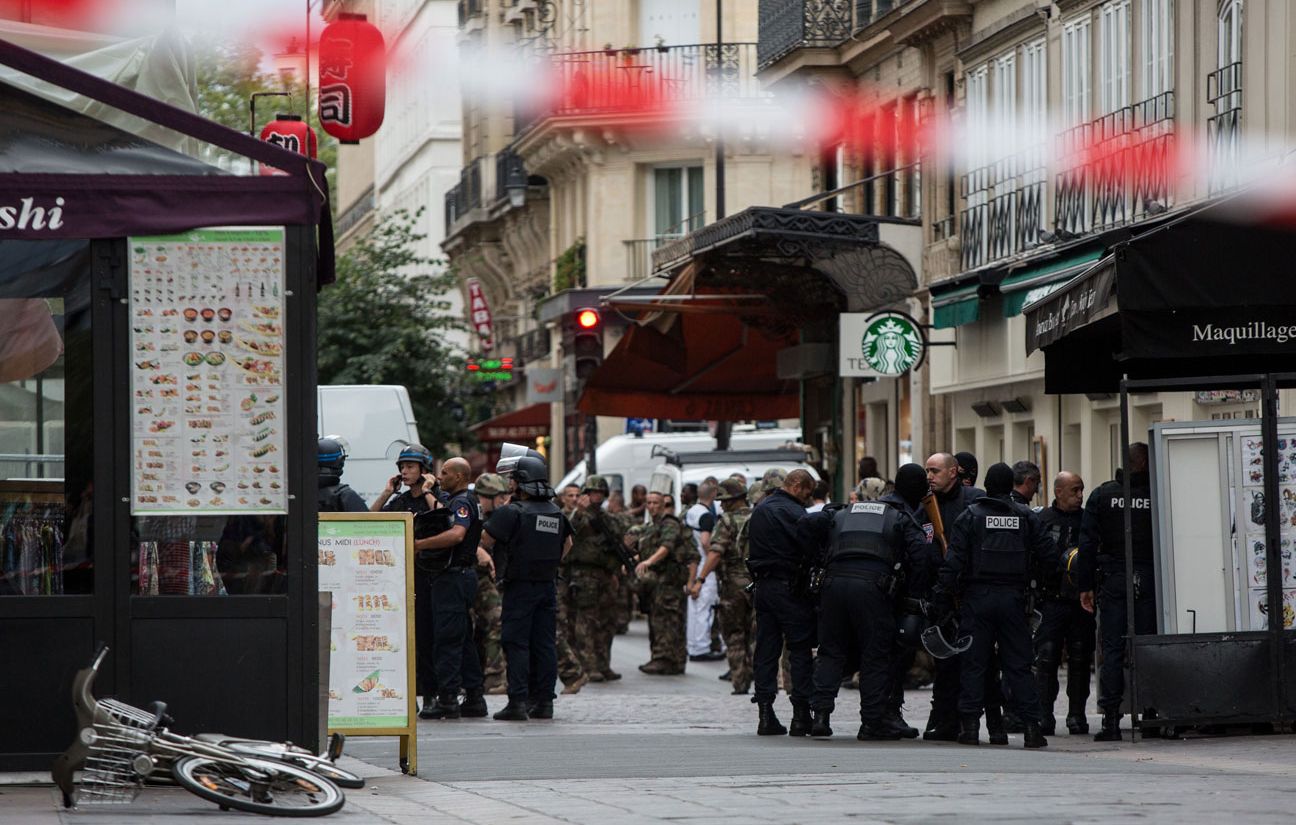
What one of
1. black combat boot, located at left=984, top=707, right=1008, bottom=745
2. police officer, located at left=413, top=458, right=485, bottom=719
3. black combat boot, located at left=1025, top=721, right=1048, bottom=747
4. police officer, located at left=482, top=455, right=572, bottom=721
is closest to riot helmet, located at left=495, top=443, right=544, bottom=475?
police officer, located at left=482, top=455, right=572, bottom=721

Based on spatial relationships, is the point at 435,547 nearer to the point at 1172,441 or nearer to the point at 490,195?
the point at 1172,441

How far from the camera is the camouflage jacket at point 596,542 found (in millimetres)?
22219

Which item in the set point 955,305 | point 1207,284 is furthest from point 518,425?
point 1207,284

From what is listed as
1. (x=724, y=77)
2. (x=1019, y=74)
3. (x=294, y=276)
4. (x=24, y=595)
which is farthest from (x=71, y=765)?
(x=724, y=77)

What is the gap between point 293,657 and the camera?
1151 centimetres

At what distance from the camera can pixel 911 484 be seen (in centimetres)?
1560

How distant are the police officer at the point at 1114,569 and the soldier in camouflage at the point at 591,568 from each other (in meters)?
7.08

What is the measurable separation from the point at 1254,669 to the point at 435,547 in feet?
17.5

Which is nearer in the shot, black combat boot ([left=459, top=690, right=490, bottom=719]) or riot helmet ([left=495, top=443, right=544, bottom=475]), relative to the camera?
black combat boot ([left=459, top=690, right=490, bottom=719])

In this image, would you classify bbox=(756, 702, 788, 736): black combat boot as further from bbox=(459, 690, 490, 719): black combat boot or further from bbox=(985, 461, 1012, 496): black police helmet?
bbox=(459, 690, 490, 719): black combat boot

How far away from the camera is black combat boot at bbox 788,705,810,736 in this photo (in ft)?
52.6

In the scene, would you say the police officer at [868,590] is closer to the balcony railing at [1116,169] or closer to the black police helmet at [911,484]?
the black police helmet at [911,484]

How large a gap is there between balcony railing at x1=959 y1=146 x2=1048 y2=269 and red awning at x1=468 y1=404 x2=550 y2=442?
971 inches

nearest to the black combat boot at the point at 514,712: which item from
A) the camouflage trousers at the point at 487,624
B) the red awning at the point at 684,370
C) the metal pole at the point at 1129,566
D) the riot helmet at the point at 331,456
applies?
the camouflage trousers at the point at 487,624
